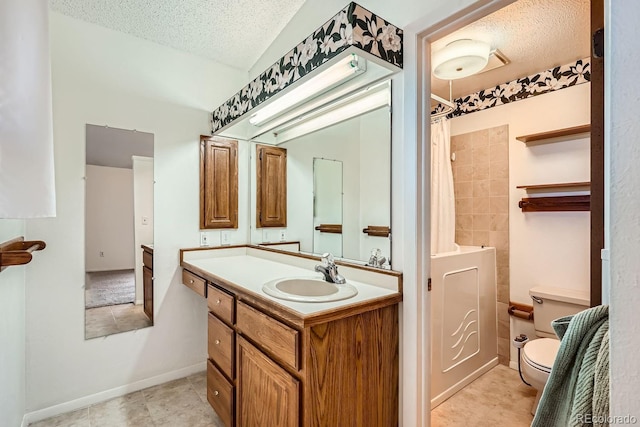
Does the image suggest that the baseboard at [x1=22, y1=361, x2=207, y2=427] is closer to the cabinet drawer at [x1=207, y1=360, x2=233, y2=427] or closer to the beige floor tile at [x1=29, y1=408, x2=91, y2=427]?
the beige floor tile at [x1=29, y1=408, x2=91, y2=427]

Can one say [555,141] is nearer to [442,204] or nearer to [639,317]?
[442,204]

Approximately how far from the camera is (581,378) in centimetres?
55

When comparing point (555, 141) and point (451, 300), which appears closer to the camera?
point (451, 300)

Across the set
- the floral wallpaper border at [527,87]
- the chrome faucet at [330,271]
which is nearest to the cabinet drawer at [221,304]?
the chrome faucet at [330,271]

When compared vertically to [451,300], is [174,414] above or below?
below

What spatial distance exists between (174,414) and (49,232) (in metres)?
1.37

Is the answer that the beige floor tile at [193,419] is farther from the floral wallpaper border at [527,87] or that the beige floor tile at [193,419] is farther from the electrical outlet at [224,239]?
the floral wallpaper border at [527,87]

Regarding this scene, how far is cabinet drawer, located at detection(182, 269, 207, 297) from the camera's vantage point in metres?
1.98

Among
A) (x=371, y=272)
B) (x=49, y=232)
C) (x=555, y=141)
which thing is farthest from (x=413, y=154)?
(x=49, y=232)

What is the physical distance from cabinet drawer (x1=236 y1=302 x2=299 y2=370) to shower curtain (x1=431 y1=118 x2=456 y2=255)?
4.47ft

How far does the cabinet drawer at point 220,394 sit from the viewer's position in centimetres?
157

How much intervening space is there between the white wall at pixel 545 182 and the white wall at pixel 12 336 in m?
3.11

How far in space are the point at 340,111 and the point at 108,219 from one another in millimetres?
1731

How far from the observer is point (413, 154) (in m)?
1.38
